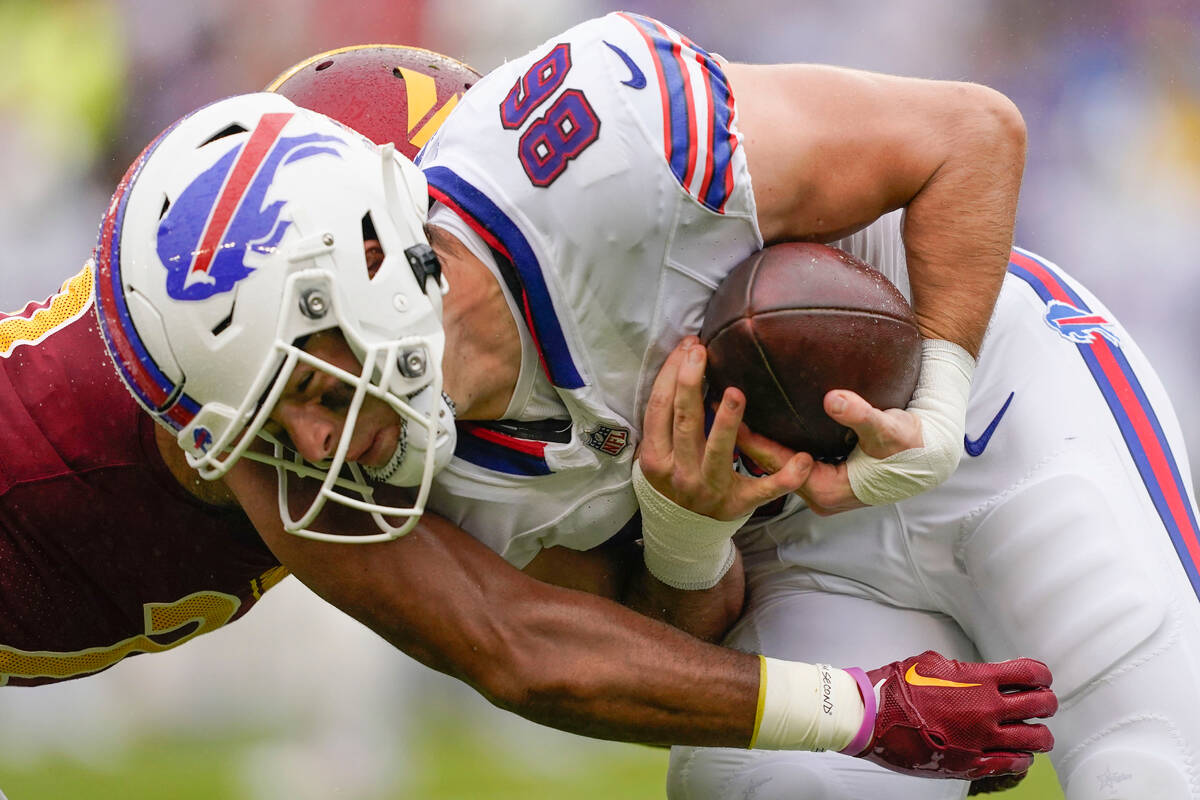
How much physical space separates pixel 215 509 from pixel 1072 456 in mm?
1656

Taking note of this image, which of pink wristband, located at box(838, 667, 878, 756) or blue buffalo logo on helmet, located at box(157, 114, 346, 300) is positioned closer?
blue buffalo logo on helmet, located at box(157, 114, 346, 300)

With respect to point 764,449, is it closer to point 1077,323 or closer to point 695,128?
point 695,128

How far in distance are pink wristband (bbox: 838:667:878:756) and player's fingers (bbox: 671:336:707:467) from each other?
1.65ft

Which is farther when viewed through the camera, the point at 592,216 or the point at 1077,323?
the point at 1077,323

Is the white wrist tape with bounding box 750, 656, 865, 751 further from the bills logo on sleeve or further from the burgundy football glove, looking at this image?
the bills logo on sleeve

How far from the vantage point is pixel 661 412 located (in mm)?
2326

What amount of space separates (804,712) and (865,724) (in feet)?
0.37

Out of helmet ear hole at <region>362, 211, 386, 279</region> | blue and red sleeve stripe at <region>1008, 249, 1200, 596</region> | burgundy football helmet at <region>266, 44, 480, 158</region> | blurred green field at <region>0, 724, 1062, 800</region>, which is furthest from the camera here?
blurred green field at <region>0, 724, 1062, 800</region>

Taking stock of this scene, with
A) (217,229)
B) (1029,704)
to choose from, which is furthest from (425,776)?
(217,229)

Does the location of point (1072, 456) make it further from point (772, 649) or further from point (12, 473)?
point (12, 473)

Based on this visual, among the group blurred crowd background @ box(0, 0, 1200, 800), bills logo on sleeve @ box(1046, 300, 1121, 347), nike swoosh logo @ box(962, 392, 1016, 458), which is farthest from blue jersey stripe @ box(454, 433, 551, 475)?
blurred crowd background @ box(0, 0, 1200, 800)

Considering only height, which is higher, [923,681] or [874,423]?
[874,423]

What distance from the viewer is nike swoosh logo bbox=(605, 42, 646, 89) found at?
7.41 feet

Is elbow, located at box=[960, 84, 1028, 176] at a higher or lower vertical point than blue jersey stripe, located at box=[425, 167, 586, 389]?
higher
